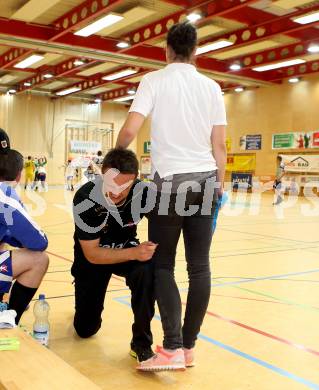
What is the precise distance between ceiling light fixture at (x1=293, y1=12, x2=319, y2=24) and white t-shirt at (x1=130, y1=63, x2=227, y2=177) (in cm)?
1153

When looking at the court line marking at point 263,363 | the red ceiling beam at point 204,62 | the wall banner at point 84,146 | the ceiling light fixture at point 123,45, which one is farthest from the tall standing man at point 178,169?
the wall banner at point 84,146

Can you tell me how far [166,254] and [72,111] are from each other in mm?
26514

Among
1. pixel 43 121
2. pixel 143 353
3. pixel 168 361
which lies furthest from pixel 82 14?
pixel 43 121

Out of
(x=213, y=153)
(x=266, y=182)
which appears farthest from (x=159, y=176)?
(x=266, y=182)

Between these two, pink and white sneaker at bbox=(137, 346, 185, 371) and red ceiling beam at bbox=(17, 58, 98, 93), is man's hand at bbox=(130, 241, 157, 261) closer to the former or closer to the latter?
pink and white sneaker at bbox=(137, 346, 185, 371)

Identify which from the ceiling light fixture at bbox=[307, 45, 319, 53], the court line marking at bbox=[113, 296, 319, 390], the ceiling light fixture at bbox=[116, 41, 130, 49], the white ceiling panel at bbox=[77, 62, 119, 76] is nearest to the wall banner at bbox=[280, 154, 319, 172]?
the ceiling light fixture at bbox=[307, 45, 319, 53]

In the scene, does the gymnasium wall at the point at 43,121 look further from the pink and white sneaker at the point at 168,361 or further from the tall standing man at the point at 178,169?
the pink and white sneaker at the point at 168,361

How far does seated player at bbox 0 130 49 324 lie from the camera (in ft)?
8.04

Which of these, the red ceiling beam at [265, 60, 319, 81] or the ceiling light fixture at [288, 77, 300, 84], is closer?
the red ceiling beam at [265, 60, 319, 81]

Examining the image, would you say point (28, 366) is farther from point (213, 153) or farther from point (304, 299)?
point (304, 299)

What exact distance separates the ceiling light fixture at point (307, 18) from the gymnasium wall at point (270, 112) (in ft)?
23.3

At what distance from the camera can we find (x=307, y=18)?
1299cm

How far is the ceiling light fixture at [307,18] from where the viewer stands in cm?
1269

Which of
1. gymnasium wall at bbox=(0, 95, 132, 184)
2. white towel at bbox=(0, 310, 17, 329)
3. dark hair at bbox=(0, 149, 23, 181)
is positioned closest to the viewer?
white towel at bbox=(0, 310, 17, 329)
